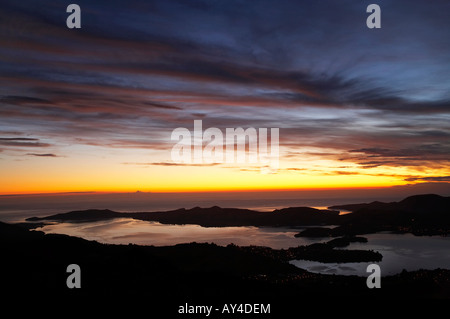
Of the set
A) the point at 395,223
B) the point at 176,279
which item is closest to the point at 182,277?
the point at 176,279

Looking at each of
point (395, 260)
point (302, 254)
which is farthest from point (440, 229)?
point (302, 254)

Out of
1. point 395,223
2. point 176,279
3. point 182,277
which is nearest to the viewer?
point 176,279

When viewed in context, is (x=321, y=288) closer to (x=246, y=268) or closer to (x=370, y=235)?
(x=246, y=268)

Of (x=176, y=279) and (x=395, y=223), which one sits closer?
(x=176, y=279)

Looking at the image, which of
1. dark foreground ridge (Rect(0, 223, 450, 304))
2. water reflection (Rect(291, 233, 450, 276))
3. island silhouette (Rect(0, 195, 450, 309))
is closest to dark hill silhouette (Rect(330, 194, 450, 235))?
water reflection (Rect(291, 233, 450, 276))

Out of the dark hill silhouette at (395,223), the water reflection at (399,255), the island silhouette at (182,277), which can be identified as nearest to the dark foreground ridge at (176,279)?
the island silhouette at (182,277)

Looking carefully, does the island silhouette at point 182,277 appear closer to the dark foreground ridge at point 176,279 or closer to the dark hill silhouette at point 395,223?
the dark foreground ridge at point 176,279

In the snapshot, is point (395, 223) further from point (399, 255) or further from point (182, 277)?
point (182, 277)

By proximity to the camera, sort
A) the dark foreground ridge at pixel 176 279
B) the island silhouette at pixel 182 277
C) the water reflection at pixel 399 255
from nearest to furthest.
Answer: the dark foreground ridge at pixel 176 279
the island silhouette at pixel 182 277
the water reflection at pixel 399 255
